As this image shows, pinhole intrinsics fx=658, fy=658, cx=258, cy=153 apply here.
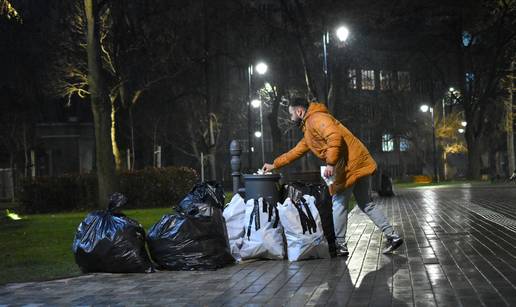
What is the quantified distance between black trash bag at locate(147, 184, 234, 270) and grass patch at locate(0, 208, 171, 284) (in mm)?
981

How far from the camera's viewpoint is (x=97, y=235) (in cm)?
706

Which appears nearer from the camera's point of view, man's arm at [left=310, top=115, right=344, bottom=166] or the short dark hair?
man's arm at [left=310, top=115, right=344, bottom=166]

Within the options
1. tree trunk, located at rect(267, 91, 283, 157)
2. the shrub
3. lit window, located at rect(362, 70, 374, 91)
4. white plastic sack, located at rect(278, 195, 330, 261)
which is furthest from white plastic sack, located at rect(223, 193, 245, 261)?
lit window, located at rect(362, 70, 374, 91)

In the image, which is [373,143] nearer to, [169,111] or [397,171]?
[397,171]

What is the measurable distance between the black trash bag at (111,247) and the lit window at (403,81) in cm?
4703

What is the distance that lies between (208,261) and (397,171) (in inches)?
2508

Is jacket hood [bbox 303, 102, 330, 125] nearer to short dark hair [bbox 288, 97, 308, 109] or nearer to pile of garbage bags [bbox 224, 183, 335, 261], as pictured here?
short dark hair [bbox 288, 97, 308, 109]

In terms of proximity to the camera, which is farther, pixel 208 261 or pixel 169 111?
pixel 169 111

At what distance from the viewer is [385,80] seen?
52.1 metres

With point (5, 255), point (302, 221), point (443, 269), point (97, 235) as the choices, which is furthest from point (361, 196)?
point (5, 255)

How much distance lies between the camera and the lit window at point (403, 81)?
52.2 metres

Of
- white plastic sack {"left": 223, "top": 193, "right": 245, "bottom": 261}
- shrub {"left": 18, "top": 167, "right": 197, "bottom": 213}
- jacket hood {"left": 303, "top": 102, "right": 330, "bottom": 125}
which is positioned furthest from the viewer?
shrub {"left": 18, "top": 167, "right": 197, "bottom": 213}

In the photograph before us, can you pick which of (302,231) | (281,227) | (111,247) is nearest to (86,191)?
(111,247)

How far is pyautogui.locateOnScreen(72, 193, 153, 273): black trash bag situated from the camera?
23.0ft
